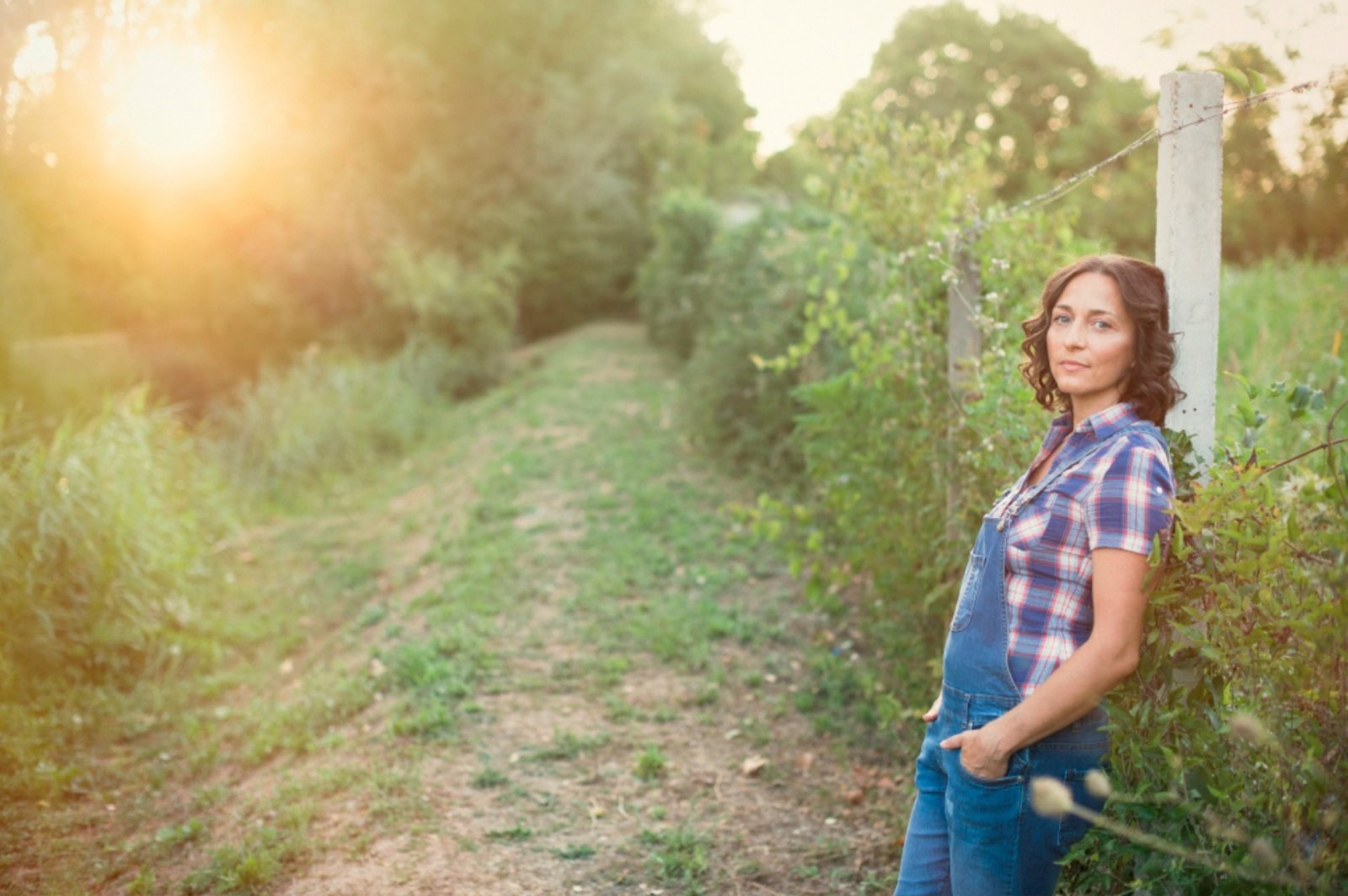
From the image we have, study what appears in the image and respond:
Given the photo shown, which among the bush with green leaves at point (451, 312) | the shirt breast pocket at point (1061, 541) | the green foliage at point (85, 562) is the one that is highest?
the bush with green leaves at point (451, 312)

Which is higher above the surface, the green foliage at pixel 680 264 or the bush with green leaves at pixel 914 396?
the green foliage at pixel 680 264

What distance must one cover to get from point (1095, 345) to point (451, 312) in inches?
597

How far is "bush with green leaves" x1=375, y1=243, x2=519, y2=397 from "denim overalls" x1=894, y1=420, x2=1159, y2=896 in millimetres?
14785

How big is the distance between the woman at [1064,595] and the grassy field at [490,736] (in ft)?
5.12

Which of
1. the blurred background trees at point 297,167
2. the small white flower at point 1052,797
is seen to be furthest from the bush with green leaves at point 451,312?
the small white flower at point 1052,797

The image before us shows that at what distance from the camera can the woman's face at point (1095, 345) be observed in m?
2.04

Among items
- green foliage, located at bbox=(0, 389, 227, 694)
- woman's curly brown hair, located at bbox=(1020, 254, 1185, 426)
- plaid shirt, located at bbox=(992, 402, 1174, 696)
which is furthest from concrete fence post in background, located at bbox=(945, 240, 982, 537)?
green foliage, located at bbox=(0, 389, 227, 694)

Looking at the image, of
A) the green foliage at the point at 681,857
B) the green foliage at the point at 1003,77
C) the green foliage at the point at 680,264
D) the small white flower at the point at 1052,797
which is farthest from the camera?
the green foliage at the point at 1003,77

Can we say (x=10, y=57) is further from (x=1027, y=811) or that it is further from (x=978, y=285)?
(x=1027, y=811)

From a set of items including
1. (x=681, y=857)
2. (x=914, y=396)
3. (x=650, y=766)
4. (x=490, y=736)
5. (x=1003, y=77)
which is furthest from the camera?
(x=1003, y=77)

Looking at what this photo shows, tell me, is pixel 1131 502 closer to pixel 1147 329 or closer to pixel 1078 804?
pixel 1147 329

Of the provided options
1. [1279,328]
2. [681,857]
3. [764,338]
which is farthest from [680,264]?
[681,857]

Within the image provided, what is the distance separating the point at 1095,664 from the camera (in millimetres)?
1846

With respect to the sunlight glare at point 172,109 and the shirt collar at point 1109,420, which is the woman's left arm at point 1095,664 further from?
the sunlight glare at point 172,109
